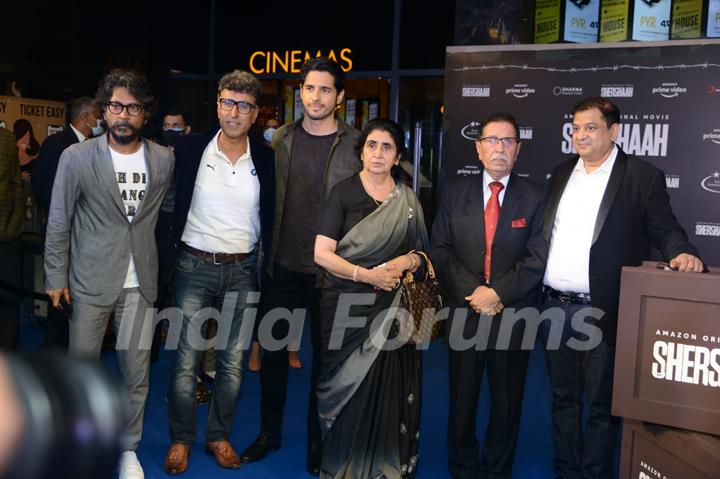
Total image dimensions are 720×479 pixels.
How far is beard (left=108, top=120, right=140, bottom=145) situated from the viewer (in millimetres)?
3186

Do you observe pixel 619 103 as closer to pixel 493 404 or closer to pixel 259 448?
pixel 493 404

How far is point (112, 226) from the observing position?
3.22m

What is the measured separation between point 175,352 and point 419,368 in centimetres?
111

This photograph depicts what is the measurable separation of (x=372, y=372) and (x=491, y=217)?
0.84m

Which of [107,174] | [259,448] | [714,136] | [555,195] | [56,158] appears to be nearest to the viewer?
[107,174]

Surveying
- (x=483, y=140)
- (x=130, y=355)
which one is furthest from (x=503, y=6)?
(x=130, y=355)

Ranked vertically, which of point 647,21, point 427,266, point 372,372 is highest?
point 647,21

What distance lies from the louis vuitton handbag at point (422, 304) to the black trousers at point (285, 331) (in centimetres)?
49

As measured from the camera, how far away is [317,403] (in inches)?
137

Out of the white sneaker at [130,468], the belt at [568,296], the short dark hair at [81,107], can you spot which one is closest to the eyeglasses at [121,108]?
the white sneaker at [130,468]

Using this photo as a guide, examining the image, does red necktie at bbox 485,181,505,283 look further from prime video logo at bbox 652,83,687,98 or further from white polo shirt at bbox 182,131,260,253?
prime video logo at bbox 652,83,687,98

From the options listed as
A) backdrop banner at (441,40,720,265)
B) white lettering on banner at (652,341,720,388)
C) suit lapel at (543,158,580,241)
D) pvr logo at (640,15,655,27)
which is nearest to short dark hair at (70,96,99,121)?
backdrop banner at (441,40,720,265)

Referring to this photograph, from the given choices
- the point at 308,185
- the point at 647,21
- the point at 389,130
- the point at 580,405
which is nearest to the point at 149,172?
the point at 308,185

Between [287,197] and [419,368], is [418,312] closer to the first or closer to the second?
[419,368]
